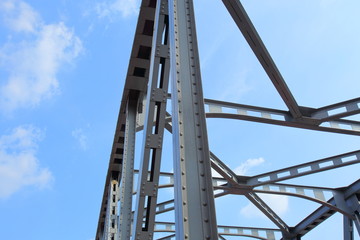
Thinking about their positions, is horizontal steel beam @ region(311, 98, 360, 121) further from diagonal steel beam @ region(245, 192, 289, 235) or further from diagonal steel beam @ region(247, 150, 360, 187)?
diagonal steel beam @ region(245, 192, 289, 235)

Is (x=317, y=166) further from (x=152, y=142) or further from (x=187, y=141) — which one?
(x=187, y=141)

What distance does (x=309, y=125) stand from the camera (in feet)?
36.4

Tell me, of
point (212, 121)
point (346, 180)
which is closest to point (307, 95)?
point (212, 121)

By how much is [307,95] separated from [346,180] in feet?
21.5

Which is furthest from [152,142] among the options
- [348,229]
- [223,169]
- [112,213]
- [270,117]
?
[348,229]

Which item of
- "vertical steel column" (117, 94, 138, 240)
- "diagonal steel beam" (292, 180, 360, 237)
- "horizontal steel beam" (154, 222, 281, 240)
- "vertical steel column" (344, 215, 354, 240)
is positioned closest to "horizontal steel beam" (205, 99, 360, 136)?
"vertical steel column" (117, 94, 138, 240)

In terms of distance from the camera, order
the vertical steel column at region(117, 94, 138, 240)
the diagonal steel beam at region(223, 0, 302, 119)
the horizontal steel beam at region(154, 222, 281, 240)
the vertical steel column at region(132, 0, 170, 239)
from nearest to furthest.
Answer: the vertical steel column at region(132, 0, 170, 239) < the diagonal steel beam at region(223, 0, 302, 119) < the vertical steel column at region(117, 94, 138, 240) < the horizontal steel beam at region(154, 222, 281, 240)

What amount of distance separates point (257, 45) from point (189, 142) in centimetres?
507

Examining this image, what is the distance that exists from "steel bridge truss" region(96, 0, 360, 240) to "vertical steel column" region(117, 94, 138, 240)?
2 cm

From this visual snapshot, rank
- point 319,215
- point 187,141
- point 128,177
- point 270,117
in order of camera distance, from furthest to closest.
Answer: point 319,215 < point 270,117 < point 128,177 < point 187,141

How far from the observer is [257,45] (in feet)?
28.2

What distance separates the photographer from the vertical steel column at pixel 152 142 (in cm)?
587

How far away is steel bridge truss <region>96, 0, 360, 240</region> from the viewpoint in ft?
13.0

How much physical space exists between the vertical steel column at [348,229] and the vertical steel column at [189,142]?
14.7 m
